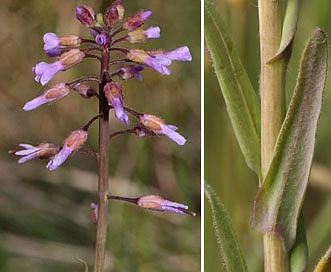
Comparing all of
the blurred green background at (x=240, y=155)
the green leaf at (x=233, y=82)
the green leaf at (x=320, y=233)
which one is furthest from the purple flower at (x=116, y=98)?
the green leaf at (x=320, y=233)

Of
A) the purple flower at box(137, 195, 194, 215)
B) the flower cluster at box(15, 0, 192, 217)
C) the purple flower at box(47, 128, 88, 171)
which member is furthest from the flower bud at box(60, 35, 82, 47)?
the purple flower at box(137, 195, 194, 215)

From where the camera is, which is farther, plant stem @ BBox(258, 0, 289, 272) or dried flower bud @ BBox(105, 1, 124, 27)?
dried flower bud @ BBox(105, 1, 124, 27)

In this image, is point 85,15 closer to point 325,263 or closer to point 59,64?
point 59,64

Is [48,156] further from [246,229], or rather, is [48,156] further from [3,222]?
[3,222]

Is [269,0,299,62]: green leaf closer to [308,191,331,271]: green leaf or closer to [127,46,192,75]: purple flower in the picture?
[127,46,192,75]: purple flower

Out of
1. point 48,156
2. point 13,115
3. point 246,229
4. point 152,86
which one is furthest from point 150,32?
point 13,115

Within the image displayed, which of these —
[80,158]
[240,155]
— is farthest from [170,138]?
[80,158]

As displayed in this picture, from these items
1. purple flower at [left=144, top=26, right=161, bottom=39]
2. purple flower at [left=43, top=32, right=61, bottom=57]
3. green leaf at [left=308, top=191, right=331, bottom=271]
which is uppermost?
purple flower at [left=144, top=26, right=161, bottom=39]

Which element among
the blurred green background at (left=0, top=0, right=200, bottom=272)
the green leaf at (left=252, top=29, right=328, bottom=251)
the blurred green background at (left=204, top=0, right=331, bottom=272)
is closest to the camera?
the green leaf at (left=252, top=29, right=328, bottom=251)
